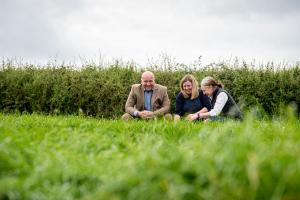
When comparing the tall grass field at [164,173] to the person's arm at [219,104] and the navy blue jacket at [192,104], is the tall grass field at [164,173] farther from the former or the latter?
the navy blue jacket at [192,104]

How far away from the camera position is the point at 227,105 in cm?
989

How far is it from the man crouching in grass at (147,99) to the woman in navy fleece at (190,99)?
0.41 metres

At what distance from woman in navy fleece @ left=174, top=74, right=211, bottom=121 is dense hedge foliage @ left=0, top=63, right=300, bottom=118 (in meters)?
1.70

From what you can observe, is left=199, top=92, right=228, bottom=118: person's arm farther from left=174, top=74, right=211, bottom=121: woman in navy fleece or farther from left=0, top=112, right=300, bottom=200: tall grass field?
left=0, top=112, right=300, bottom=200: tall grass field

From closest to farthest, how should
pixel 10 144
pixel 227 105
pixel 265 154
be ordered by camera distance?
pixel 265 154
pixel 10 144
pixel 227 105

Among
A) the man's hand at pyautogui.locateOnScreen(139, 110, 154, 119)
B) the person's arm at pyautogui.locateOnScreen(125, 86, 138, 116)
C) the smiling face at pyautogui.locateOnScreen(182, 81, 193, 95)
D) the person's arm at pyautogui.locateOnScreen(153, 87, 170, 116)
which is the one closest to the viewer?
the man's hand at pyautogui.locateOnScreen(139, 110, 154, 119)

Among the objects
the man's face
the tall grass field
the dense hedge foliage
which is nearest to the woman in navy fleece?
the man's face

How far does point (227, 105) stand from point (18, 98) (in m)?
7.35

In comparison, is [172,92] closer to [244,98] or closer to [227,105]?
[244,98]

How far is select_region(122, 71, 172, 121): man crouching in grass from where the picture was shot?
1097cm

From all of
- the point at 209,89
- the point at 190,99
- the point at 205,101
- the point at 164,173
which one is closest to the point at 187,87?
the point at 190,99

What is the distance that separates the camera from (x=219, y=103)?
31.6 feet

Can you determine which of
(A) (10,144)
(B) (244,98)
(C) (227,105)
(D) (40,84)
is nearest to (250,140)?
(A) (10,144)

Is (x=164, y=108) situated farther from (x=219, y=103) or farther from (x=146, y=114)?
(x=219, y=103)
